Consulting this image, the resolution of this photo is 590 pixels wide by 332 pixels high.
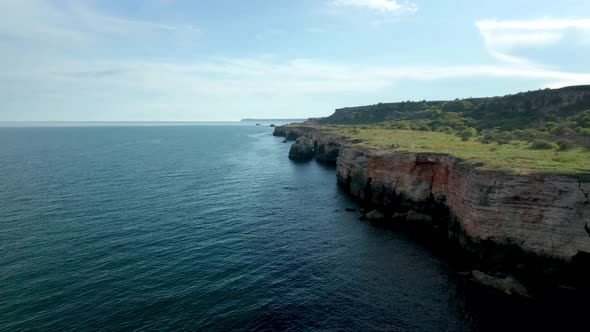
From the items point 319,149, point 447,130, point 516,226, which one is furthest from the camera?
point 319,149

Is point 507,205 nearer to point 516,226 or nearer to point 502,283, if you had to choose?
point 516,226

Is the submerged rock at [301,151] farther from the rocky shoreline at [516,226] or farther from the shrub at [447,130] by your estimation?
the rocky shoreline at [516,226]

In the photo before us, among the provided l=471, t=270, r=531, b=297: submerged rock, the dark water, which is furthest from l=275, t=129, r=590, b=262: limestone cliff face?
the dark water

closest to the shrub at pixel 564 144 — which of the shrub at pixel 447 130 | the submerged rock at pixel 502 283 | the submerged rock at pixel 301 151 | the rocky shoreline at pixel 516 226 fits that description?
the rocky shoreline at pixel 516 226

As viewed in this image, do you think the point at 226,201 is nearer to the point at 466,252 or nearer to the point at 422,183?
the point at 422,183

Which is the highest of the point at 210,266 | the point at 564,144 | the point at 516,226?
the point at 564,144

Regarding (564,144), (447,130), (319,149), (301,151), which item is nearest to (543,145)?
(564,144)

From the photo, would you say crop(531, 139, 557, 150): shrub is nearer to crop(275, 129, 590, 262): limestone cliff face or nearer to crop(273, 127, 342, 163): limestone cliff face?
crop(275, 129, 590, 262): limestone cliff face
